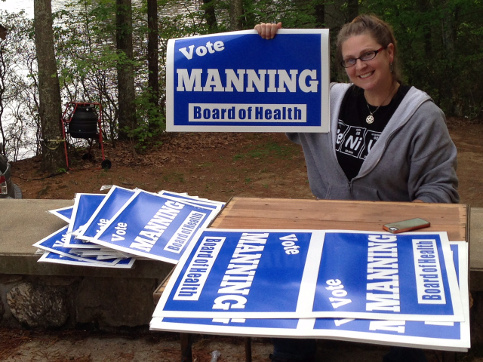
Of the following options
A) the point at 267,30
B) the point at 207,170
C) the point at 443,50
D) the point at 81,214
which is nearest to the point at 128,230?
the point at 81,214

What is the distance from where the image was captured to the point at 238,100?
2705 millimetres

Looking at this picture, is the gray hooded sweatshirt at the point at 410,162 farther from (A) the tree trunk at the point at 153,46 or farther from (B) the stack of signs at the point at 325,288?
(A) the tree trunk at the point at 153,46

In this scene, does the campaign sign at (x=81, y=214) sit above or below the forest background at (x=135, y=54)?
below

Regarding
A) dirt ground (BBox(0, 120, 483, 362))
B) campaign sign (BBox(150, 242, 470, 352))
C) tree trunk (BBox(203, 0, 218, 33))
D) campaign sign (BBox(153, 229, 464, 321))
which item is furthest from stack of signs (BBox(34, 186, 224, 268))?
tree trunk (BBox(203, 0, 218, 33))

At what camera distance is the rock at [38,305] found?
10.5 ft

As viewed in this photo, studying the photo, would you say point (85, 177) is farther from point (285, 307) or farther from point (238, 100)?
point (285, 307)

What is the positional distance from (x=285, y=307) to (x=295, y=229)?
618mm

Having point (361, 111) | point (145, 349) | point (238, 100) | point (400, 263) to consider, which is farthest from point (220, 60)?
point (145, 349)

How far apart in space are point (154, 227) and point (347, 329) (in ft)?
4.69

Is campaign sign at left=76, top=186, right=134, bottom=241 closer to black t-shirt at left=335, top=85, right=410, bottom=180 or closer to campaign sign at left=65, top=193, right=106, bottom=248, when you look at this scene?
campaign sign at left=65, top=193, right=106, bottom=248

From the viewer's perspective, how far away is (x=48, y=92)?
1050cm

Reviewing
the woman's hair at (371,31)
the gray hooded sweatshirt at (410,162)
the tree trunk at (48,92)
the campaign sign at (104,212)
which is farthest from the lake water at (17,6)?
the gray hooded sweatshirt at (410,162)

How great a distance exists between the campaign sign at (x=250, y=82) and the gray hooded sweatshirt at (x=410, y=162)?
1.09ft

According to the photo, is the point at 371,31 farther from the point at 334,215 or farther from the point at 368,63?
the point at 334,215
